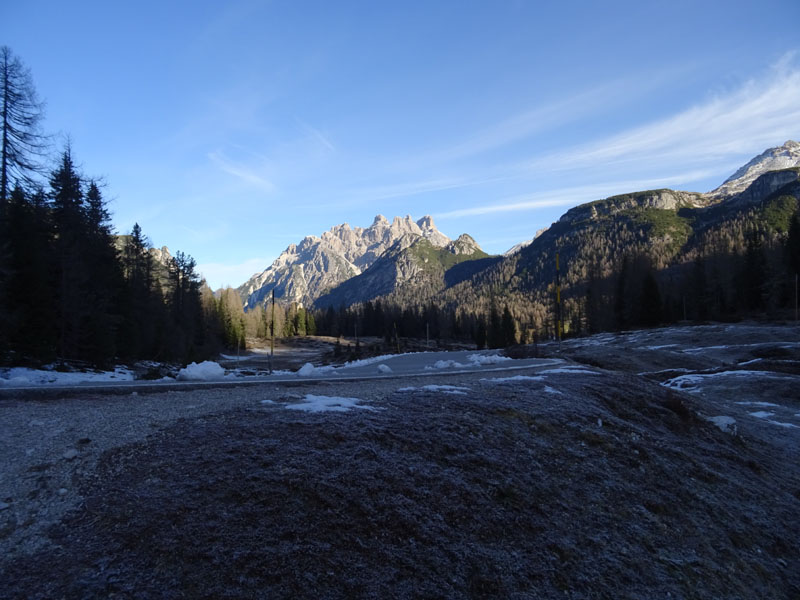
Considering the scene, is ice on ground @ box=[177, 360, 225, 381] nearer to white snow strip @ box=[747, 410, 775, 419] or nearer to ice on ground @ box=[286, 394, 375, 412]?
ice on ground @ box=[286, 394, 375, 412]

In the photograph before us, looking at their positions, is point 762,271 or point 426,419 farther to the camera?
point 762,271

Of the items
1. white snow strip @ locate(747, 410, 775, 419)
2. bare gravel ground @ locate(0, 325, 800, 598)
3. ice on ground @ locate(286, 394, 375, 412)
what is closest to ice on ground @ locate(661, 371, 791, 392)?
white snow strip @ locate(747, 410, 775, 419)

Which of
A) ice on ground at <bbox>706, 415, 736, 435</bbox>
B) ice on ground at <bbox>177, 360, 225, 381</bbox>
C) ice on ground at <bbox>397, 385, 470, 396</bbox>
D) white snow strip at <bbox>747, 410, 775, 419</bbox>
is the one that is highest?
ice on ground at <bbox>177, 360, 225, 381</bbox>

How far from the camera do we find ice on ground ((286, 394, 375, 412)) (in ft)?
22.3

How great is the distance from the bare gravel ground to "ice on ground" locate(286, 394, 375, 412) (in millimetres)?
117

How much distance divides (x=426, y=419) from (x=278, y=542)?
3219 mm

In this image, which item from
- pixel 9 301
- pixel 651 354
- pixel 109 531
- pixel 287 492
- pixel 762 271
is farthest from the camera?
pixel 762 271

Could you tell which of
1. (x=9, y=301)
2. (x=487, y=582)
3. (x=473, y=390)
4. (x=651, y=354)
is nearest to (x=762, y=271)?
(x=651, y=354)

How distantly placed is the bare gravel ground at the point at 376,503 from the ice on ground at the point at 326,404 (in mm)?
117

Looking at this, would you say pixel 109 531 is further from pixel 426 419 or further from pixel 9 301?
pixel 9 301

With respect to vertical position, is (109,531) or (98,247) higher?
(98,247)

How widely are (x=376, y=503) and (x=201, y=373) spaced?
10195 millimetres

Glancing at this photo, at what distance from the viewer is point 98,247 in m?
33.2

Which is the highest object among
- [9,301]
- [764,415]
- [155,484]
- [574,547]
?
[9,301]
